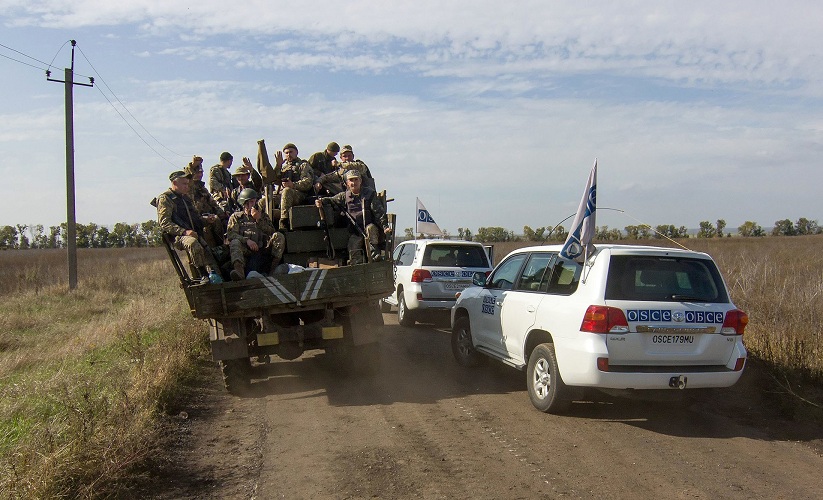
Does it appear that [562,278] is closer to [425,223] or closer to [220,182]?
[220,182]

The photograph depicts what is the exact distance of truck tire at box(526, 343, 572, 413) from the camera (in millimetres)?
6637

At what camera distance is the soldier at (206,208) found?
908 cm

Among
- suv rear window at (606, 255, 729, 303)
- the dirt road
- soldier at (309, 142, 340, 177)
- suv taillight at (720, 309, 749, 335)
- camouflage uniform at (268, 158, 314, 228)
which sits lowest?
the dirt road

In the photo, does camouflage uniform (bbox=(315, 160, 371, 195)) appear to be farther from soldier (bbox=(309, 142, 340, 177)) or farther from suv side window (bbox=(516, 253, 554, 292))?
suv side window (bbox=(516, 253, 554, 292))

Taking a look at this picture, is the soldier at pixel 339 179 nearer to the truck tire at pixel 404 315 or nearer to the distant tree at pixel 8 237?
the truck tire at pixel 404 315

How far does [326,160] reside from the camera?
1129 cm

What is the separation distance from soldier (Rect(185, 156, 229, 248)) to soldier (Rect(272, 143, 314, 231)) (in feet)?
2.62

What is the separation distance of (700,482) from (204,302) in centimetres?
506

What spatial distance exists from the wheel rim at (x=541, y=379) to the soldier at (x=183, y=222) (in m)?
3.73

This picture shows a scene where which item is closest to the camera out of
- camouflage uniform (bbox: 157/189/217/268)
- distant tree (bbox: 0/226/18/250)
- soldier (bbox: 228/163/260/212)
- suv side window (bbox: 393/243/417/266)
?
camouflage uniform (bbox: 157/189/217/268)

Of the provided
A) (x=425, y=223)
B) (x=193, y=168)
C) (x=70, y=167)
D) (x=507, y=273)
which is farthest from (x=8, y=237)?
(x=507, y=273)

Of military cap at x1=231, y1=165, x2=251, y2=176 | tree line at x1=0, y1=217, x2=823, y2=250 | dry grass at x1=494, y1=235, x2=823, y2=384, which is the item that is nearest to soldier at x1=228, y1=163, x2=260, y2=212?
military cap at x1=231, y1=165, x2=251, y2=176

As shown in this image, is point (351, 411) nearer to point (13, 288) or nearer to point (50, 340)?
point (50, 340)

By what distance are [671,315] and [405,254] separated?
8.32 meters
